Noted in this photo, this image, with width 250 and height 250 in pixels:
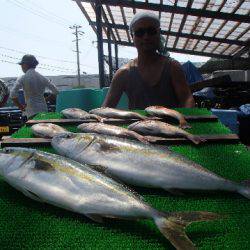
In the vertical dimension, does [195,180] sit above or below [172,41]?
below

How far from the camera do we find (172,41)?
2467 cm

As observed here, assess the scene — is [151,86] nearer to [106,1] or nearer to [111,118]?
[111,118]

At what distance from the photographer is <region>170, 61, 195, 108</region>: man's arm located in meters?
4.59

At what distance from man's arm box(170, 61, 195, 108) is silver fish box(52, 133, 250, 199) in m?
2.32

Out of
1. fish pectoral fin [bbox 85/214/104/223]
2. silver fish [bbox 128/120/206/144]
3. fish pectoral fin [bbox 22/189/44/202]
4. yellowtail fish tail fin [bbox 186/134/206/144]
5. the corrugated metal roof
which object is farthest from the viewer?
the corrugated metal roof

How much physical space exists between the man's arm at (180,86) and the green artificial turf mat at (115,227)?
8.99ft

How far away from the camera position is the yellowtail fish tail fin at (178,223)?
4.80 feet

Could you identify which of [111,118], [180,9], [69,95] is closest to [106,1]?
[180,9]

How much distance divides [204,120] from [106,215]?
7.29ft

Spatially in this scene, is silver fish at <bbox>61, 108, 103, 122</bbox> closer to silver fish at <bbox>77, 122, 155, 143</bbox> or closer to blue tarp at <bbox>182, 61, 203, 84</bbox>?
silver fish at <bbox>77, 122, 155, 143</bbox>

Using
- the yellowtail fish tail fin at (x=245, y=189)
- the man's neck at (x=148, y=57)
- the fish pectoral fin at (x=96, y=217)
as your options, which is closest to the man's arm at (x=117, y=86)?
the man's neck at (x=148, y=57)

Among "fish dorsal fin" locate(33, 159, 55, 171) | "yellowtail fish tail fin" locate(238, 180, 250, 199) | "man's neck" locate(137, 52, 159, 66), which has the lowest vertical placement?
"yellowtail fish tail fin" locate(238, 180, 250, 199)

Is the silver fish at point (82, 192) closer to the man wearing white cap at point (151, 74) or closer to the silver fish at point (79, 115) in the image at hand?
the silver fish at point (79, 115)

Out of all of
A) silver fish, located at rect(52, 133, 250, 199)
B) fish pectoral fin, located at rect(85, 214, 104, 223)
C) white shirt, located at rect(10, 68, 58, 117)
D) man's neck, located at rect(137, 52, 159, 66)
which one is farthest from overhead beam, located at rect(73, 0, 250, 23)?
fish pectoral fin, located at rect(85, 214, 104, 223)
